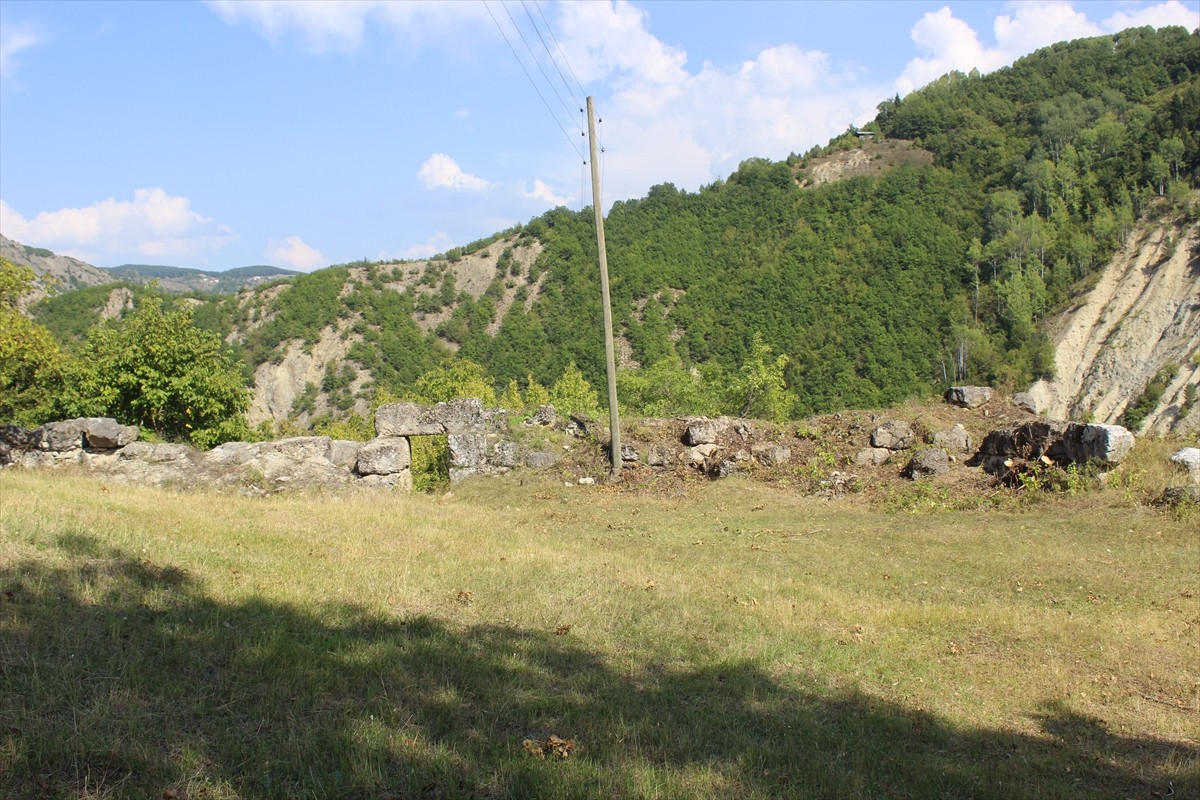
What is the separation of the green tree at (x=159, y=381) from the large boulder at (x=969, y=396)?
1860 cm

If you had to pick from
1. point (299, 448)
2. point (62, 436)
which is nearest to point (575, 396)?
point (299, 448)

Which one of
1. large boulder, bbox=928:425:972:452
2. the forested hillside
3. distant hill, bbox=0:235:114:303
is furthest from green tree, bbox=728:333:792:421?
distant hill, bbox=0:235:114:303

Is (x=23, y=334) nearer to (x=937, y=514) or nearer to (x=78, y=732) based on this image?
(x=78, y=732)

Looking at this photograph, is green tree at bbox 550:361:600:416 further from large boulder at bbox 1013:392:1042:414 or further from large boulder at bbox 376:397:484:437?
large boulder at bbox 1013:392:1042:414

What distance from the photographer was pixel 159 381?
18.5 meters

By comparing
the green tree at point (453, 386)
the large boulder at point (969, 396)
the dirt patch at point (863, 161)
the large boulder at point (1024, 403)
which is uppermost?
the dirt patch at point (863, 161)

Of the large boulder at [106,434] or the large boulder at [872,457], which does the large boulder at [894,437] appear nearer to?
the large boulder at [872,457]

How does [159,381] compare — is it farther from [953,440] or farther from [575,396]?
[575,396]

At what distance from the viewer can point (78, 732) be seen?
373 centimetres

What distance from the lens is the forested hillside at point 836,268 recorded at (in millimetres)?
68812

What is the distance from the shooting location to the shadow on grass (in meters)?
3.67

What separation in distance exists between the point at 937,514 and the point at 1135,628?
6.97m

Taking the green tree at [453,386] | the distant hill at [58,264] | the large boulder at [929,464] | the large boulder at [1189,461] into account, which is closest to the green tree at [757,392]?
the large boulder at [929,464]

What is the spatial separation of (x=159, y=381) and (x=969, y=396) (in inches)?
793
